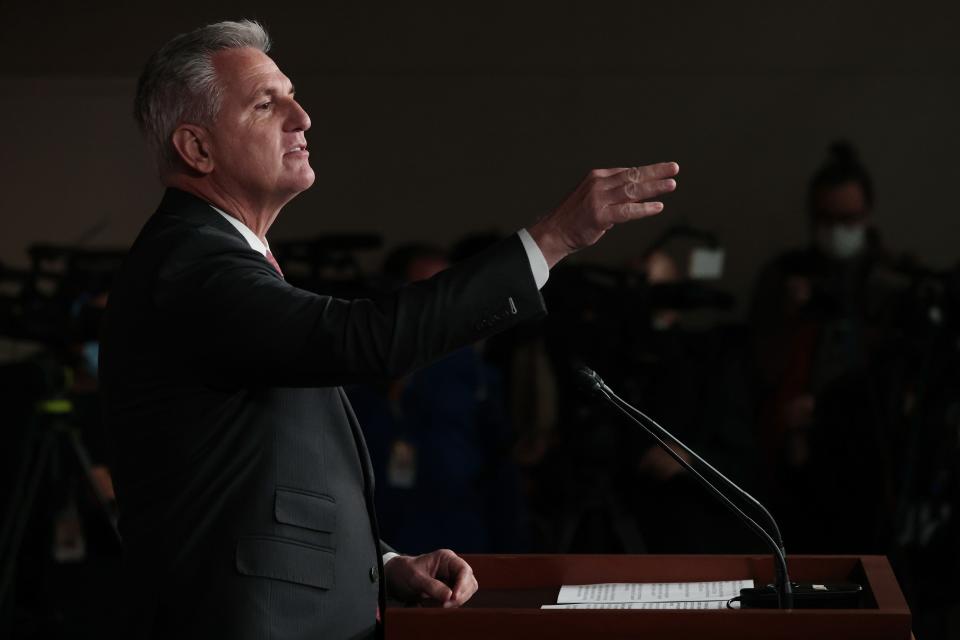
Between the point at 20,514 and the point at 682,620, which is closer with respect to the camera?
the point at 682,620

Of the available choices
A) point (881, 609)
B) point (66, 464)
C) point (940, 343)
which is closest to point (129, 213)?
point (66, 464)

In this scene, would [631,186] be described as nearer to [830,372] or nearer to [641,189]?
[641,189]

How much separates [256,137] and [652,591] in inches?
24.9

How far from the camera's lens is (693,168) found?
564cm

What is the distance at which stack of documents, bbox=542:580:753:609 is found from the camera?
1.29 metres

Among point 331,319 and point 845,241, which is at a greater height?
point 331,319

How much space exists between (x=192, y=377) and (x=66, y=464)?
318 cm

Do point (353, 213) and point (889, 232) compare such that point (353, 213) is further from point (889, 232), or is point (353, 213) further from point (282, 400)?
point (282, 400)

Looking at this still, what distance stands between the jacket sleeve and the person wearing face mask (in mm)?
3026

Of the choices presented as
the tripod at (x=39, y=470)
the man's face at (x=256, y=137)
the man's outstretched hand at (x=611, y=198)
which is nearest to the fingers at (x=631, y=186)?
the man's outstretched hand at (x=611, y=198)

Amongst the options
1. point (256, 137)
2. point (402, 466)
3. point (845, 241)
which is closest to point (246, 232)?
point (256, 137)

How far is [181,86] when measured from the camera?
1.43 meters

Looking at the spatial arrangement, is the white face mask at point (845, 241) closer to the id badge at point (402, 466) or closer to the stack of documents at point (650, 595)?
the id badge at point (402, 466)

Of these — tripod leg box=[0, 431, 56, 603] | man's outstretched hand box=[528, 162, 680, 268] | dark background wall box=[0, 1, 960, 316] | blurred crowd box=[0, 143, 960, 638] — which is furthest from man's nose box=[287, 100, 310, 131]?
dark background wall box=[0, 1, 960, 316]
